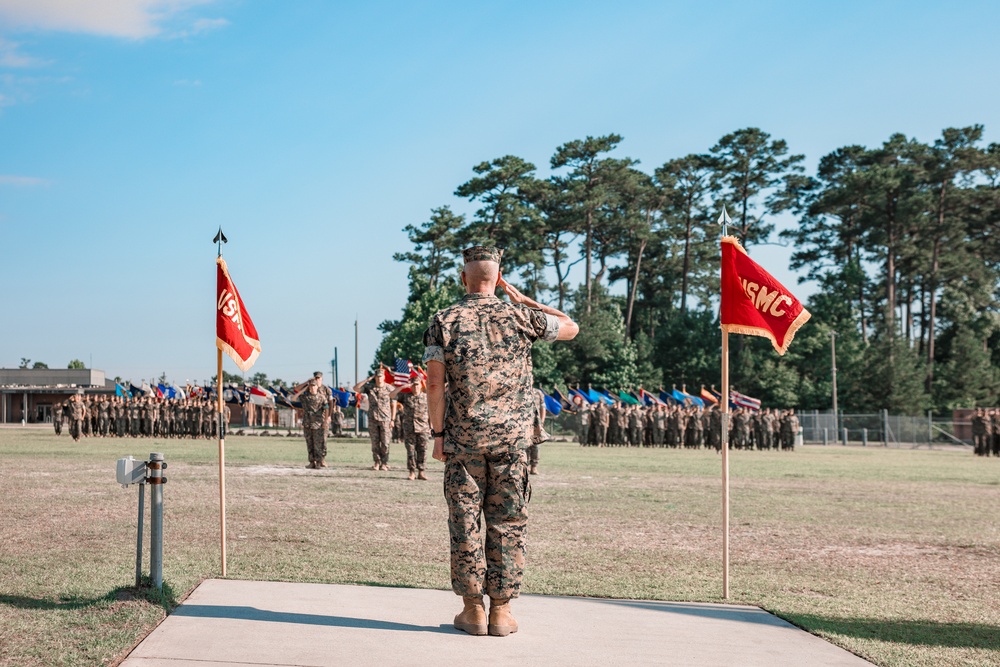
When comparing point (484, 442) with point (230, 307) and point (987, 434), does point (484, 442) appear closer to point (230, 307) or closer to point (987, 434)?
point (230, 307)

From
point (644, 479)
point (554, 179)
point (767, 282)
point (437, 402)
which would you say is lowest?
point (644, 479)

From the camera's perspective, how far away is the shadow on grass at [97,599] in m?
6.11

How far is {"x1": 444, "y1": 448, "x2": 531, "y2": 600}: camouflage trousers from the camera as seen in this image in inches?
218

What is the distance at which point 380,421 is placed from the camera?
67.8 feet

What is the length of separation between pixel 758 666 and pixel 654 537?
5.73 m

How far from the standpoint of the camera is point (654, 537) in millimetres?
10938

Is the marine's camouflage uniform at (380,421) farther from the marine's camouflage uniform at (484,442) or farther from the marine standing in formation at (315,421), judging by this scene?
the marine's camouflage uniform at (484,442)

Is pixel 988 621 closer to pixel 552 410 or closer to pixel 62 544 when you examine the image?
pixel 62 544

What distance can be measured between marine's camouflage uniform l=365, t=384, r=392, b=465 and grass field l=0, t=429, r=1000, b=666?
226cm

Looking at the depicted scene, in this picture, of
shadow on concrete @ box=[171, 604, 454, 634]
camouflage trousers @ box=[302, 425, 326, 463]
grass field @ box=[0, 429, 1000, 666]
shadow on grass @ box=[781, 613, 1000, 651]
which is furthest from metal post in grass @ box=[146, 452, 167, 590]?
camouflage trousers @ box=[302, 425, 326, 463]

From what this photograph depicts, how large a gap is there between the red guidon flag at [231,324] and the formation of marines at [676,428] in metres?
35.6

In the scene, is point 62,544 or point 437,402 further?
point 62,544

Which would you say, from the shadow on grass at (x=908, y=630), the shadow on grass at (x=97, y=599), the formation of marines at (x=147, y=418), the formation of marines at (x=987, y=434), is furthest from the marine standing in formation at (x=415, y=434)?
the formation of marines at (x=987, y=434)

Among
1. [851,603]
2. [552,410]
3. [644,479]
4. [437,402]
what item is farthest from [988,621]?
[552,410]
